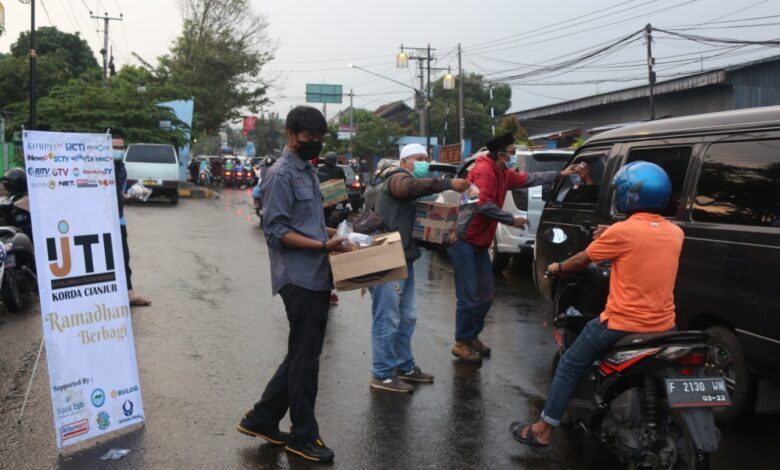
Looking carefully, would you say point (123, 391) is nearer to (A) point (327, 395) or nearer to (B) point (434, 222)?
(A) point (327, 395)

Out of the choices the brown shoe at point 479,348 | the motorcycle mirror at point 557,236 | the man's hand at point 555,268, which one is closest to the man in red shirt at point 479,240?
the brown shoe at point 479,348

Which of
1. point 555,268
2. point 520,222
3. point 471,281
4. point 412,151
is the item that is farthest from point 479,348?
point 555,268

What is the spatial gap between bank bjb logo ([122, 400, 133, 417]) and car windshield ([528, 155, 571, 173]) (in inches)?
313

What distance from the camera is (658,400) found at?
151 inches

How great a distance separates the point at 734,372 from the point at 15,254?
7.29 metres

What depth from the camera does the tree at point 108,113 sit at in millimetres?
31094

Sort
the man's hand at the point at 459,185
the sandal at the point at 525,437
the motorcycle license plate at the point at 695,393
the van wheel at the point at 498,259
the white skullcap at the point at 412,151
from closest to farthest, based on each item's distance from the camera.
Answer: the motorcycle license plate at the point at 695,393
the sandal at the point at 525,437
the man's hand at the point at 459,185
the white skullcap at the point at 412,151
the van wheel at the point at 498,259

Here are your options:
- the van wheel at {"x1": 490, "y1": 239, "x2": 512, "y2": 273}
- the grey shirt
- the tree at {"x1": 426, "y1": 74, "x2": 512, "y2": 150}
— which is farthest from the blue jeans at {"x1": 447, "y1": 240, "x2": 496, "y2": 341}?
the tree at {"x1": 426, "y1": 74, "x2": 512, "y2": 150}

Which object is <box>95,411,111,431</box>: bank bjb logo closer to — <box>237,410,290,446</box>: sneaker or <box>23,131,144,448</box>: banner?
<box>23,131,144,448</box>: banner

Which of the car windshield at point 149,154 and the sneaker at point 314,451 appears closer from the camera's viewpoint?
the sneaker at point 314,451

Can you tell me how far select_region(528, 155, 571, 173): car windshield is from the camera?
11461 mm

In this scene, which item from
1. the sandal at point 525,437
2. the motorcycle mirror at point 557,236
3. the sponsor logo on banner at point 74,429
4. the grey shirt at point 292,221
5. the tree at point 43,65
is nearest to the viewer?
the grey shirt at point 292,221

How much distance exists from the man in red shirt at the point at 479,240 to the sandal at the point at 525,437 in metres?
1.94

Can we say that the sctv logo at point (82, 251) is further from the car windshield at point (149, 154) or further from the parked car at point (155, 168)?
the car windshield at point (149, 154)
